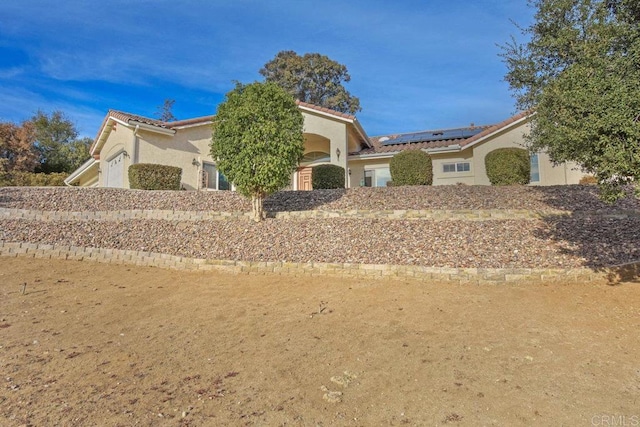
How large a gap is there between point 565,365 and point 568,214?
6.71 meters

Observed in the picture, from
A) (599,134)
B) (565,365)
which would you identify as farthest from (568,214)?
(565,365)

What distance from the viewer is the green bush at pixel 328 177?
14.9m

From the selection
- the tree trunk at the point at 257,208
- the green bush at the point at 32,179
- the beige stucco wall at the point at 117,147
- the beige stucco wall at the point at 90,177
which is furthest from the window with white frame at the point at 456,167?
the green bush at the point at 32,179

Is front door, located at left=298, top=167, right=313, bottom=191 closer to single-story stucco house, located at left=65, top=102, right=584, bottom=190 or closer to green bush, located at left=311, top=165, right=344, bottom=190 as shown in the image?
single-story stucco house, located at left=65, top=102, right=584, bottom=190

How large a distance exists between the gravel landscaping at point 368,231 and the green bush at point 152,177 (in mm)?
1667

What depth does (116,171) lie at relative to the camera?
666 inches

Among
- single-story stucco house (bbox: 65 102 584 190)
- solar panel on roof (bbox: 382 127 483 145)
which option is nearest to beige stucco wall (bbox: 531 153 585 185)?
single-story stucco house (bbox: 65 102 584 190)

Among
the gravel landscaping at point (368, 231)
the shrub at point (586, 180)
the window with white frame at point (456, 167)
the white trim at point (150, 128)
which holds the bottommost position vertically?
the gravel landscaping at point (368, 231)

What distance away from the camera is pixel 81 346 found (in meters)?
4.30

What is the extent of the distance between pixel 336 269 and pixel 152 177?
10.1m

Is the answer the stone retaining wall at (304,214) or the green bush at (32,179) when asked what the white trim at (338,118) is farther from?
the green bush at (32,179)

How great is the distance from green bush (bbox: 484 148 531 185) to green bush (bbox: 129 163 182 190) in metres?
13.0

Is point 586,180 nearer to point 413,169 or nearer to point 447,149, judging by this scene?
point 447,149

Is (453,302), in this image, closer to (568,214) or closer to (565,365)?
(565,365)
